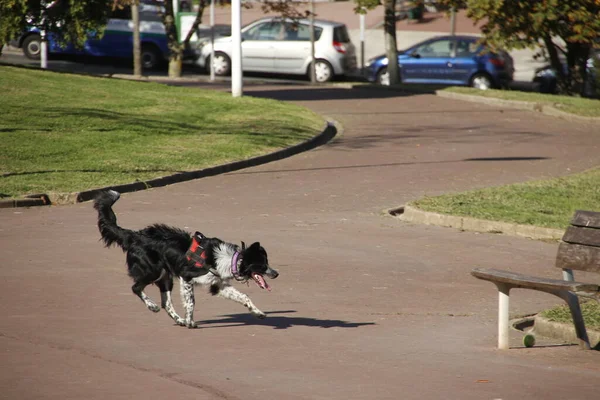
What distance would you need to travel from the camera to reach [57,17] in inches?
1093

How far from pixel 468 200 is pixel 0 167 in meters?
7.18

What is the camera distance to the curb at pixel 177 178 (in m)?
A: 14.3

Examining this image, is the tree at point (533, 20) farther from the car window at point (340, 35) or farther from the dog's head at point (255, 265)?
the dog's head at point (255, 265)

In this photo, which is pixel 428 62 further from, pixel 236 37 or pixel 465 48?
pixel 236 37

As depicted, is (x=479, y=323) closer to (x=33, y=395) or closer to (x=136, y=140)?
(x=33, y=395)

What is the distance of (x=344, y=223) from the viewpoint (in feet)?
44.1

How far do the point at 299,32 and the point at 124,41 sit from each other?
240 inches

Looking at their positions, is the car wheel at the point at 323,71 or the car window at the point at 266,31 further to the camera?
the car window at the point at 266,31

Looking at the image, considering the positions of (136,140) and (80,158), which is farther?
(136,140)

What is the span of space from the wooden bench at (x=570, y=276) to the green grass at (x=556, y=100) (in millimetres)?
18824

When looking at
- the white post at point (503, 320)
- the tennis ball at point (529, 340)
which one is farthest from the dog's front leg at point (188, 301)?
the tennis ball at point (529, 340)

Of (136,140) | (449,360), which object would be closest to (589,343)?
(449,360)

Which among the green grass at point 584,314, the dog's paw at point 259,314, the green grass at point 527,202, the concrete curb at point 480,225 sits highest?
the dog's paw at point 259,314

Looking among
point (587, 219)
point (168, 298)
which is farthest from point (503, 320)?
point (168, 298)
